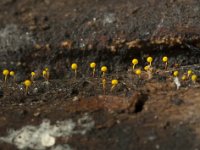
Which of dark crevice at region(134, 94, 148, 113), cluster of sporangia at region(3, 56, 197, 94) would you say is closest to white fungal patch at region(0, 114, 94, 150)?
dark crevice at region(134, 94, 148, 113)

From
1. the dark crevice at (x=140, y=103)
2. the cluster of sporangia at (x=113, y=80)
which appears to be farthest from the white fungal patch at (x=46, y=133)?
the cluster of sporangia at (x=113, y=80)

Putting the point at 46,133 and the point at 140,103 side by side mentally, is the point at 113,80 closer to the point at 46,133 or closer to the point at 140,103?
the point at 140,103

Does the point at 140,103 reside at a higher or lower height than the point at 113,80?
lower

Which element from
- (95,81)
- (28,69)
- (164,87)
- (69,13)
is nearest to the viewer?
(164,87)

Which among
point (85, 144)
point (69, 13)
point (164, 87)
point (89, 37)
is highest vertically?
point (69, 13)

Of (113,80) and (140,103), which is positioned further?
(113,80)

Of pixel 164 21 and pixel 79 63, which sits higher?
pixel 164 21

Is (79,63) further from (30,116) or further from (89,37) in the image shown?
(30,116)

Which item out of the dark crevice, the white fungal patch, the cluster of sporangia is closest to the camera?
the white fungal patch

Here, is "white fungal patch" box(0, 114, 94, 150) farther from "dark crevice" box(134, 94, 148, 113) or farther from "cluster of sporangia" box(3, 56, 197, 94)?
"cluster of sporangia" box(3, 56, 197, 94)

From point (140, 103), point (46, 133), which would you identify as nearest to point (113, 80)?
point (140, 103)

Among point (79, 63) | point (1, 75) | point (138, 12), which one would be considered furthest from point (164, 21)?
point (1, 75)
